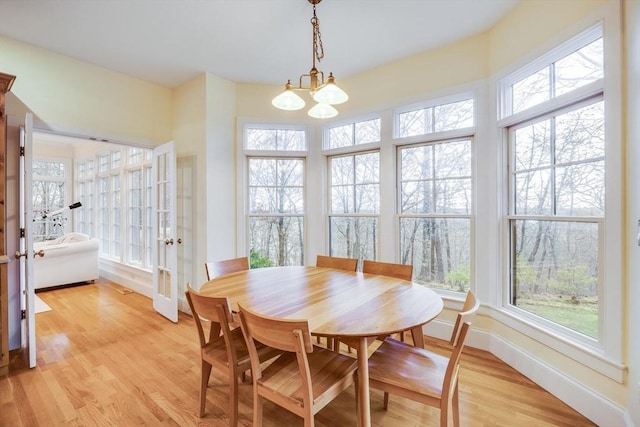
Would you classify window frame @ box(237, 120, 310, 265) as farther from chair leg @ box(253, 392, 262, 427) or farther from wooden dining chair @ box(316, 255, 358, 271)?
chair leg @ box(253, 392, 262, 427)

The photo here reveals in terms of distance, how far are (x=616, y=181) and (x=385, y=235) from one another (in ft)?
6.07

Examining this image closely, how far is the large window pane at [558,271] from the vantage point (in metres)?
1.88

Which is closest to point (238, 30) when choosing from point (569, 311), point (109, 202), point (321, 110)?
point (321, 110)

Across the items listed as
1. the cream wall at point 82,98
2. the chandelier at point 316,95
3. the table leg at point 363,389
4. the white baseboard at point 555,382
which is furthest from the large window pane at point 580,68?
the cream wall at point 82,98

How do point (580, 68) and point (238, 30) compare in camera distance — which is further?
point (238, 30)

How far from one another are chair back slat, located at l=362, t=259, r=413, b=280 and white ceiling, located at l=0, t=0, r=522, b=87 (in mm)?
2035

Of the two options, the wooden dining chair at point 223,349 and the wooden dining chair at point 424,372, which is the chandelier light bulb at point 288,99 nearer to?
the wooden dining chair at point 223,349

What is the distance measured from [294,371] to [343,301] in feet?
1.47

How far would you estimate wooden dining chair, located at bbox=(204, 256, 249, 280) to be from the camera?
236cm

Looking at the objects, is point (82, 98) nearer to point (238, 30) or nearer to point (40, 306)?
point (238, 30)

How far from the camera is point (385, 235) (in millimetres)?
3154

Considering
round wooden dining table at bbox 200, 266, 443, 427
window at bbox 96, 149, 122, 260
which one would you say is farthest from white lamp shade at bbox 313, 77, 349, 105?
window at bbox 96, 149, 122, 260

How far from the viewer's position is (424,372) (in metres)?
1.46

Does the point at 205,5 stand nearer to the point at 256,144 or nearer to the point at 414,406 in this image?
the point at 256,144
